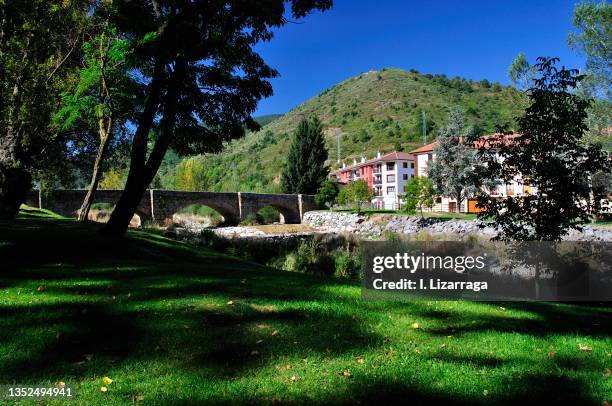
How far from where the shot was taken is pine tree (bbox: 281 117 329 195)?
58.0 m

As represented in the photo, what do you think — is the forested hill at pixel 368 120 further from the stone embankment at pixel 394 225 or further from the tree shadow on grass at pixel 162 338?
the tree shadow on grass at pixel 162 338

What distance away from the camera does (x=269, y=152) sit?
355 feet

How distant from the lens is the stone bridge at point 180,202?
3130 cm

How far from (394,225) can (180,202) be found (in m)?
21.3

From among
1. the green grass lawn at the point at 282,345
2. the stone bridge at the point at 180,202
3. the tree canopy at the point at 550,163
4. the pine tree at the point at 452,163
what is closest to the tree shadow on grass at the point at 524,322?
the green grass lawn at the point at 282,345

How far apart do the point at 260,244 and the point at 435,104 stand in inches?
3990

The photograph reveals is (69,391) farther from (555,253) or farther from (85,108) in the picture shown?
(85,108)

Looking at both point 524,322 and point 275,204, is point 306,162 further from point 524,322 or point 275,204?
point 524,322

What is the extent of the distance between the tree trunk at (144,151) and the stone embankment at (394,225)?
74.2 ft

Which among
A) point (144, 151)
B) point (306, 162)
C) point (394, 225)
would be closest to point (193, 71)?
point (144, 151)

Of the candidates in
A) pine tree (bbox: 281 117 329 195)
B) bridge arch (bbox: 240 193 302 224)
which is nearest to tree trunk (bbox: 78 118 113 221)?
bridge arch (bbox: 240 193 302 224)

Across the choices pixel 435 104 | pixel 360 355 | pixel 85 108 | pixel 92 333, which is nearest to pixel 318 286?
pixel 360 355

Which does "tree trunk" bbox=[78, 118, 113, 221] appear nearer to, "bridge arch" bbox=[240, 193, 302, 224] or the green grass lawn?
the green grass lawn

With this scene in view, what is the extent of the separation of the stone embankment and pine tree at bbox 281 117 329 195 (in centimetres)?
540
